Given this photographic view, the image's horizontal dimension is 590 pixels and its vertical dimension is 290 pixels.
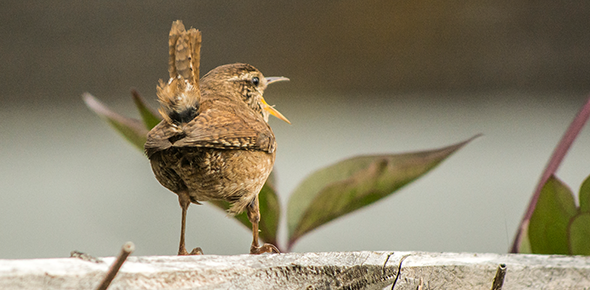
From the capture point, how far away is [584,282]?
20.8 inches

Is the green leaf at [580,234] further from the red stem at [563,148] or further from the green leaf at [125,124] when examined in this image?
the green leaf at [125,124]

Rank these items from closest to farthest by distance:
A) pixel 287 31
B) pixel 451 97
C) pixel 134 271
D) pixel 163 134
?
1. pixel 134 271
2. pixel 163 134
3. pixel 287 31
4. pixel 451 97

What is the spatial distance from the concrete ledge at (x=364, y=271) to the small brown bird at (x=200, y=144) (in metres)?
0.25

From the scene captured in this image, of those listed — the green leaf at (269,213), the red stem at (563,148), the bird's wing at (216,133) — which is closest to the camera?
the bird's wing at (216,133)

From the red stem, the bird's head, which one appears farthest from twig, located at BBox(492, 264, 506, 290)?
the bird's head

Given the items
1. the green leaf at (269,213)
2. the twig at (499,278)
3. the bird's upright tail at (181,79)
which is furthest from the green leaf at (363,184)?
the twig at (499,278)

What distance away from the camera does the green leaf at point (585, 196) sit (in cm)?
74

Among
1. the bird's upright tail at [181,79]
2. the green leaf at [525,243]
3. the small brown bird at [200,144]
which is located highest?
the bird's upright tail at [181,79]

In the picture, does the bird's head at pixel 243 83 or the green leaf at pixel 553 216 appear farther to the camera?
the bird's head at pixel 243 83

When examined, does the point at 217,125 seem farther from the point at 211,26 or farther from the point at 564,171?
the point at 564,171

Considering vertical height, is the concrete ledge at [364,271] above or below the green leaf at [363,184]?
above

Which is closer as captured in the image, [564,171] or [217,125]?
[217,125]

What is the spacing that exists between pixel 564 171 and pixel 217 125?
4.37 ft

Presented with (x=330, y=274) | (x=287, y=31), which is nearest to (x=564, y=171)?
(x=287, y=31)
